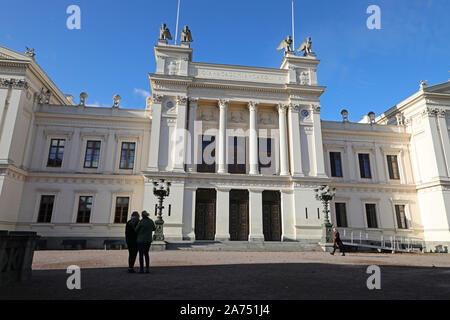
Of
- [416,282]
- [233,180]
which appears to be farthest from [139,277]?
[233,180]

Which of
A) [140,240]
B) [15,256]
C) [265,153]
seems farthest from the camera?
[265,153]

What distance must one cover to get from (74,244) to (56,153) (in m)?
7.92

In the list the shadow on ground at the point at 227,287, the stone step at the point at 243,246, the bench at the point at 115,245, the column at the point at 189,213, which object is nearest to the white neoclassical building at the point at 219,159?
the column at the point at 189,213

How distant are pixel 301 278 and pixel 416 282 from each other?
273 centimetres

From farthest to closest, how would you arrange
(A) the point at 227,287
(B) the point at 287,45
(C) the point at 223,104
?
(B) the point at 287,45 < (C) the point at 223,104 < (A) the point at 227,287

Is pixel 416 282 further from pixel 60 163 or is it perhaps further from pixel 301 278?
pixel 60 163

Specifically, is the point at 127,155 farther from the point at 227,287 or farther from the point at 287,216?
the point at 227,287

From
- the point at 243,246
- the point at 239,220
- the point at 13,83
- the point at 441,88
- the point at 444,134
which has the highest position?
the point at 441,88

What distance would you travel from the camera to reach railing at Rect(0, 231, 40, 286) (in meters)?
5.57

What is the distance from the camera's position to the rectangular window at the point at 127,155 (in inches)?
914

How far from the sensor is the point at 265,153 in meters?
24.0

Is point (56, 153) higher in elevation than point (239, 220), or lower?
higher

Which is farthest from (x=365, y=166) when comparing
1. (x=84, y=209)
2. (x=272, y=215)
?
(x=84, y=209)
